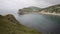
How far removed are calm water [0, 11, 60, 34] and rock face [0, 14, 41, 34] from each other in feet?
0.37

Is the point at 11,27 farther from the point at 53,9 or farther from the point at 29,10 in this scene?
the point at 53,9

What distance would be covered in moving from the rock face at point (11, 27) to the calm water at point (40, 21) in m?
0.11

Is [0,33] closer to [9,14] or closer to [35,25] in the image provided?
[9,14]

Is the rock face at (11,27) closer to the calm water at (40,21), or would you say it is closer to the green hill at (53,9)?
the calm water at (40,21)

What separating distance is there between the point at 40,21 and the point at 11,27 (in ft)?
2.67

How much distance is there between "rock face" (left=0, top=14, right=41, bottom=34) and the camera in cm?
406

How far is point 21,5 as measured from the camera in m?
4.26

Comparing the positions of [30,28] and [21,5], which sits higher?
[21,5]

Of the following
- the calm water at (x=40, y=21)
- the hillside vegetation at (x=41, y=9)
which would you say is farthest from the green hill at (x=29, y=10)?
the calm water at (x=40, y=21)

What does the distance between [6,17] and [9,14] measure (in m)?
0.12

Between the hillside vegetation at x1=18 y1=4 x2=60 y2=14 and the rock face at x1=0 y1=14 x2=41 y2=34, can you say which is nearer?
the rock face at x1=0 y1=14 x2=41 y2=34

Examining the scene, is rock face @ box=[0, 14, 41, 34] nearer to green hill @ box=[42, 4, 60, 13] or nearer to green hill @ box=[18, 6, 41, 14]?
green hill @ box=[18, 6, 41, 14]

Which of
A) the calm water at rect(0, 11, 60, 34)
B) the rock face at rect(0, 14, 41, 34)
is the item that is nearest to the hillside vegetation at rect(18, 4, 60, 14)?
the calm water at rect(0, 11, 60, 34)

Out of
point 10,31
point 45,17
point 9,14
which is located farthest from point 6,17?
point 45,17
